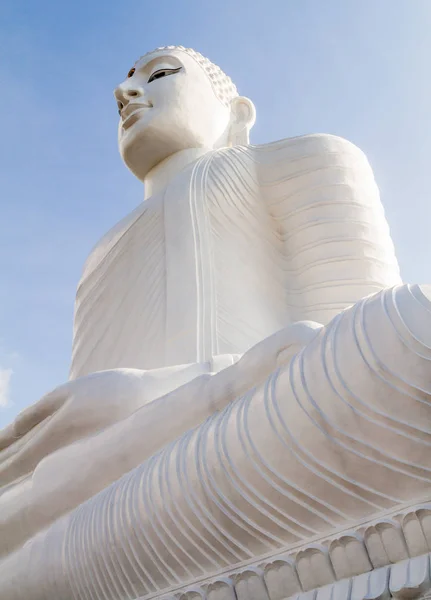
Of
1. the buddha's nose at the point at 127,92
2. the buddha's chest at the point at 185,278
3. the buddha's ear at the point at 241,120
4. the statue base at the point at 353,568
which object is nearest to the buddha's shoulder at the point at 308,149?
the buddha's chest at the point at 185,278

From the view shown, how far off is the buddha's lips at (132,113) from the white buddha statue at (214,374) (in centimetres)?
1

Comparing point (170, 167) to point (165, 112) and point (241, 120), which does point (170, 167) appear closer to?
point (165, 112)

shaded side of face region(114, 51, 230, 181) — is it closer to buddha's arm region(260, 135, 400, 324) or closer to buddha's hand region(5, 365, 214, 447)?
buddha's arm region(260, 135, 400, 324)

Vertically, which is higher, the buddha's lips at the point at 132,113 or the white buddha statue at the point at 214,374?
the buddha's lips at the point at 132,113

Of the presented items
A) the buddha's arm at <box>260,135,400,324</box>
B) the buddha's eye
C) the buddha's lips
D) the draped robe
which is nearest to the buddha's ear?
the buddha's eye

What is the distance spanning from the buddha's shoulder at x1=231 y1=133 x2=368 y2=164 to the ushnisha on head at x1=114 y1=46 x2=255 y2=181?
609mm

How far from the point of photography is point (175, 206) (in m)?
3.44

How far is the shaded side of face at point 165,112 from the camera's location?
13.2 feet

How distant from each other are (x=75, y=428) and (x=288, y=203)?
1.53 meters

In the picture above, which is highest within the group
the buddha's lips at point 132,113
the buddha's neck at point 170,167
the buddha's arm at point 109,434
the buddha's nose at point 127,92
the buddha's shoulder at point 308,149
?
the buddha's nose at point 127,92

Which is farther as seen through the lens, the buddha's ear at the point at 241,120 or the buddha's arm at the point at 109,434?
the buddha's ear at the point at 241,120

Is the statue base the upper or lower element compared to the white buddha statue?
lower

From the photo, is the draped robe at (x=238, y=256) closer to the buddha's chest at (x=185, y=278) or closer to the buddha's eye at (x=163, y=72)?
the buddha's chest at (x=185, y=278)

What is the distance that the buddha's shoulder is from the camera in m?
3.43
